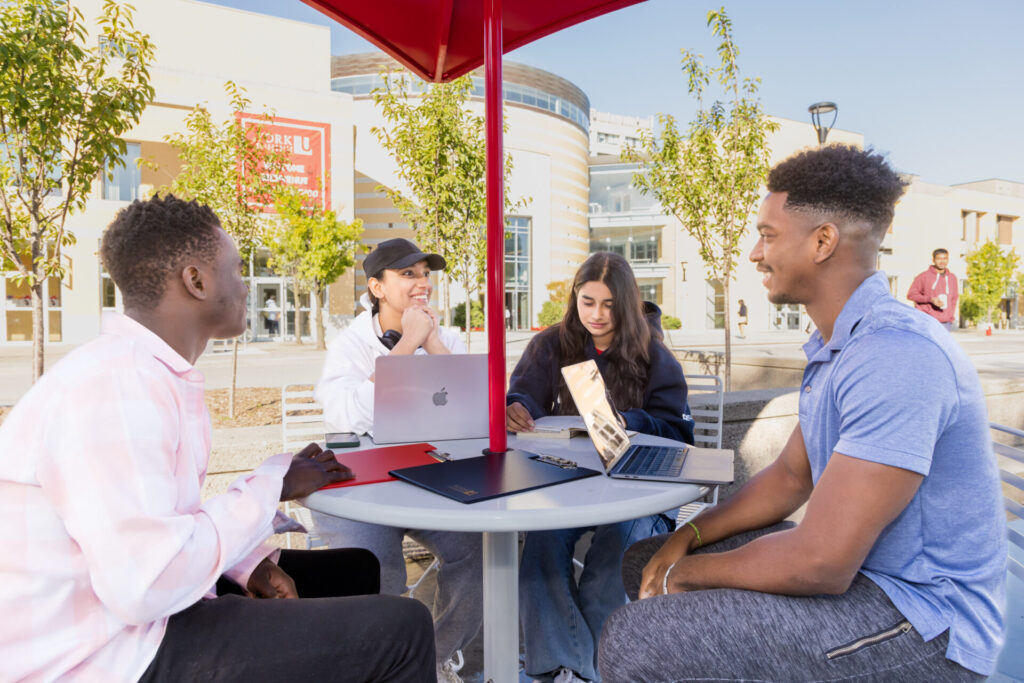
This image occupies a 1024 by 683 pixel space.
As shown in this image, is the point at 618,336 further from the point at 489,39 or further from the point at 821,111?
the point at 821,111

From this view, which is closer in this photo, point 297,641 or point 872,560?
point 297,641

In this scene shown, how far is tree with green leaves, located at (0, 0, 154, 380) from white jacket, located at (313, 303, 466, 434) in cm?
276

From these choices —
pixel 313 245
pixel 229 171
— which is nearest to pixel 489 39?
pixel 229 171

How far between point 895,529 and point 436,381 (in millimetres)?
1375

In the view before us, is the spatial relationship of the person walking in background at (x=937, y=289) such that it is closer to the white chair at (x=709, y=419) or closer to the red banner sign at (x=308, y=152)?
the white chair at (x=709, y=419)

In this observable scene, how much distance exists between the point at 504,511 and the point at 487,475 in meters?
0.31

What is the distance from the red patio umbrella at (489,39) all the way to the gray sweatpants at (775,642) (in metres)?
0.84

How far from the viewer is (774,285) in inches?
60.4

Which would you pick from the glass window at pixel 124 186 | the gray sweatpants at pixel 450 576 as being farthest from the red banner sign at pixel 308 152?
the gray sweatpants at pixel 450 576

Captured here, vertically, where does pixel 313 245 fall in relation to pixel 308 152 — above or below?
below

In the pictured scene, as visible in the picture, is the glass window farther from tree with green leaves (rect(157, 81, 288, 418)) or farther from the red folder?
the red folder

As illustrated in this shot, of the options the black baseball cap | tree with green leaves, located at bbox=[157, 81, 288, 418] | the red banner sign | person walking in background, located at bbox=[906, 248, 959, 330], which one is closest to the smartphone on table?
the black baseball cap

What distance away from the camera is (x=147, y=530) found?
1.01 meters

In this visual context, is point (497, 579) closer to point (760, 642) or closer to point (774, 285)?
point (760, 642)
